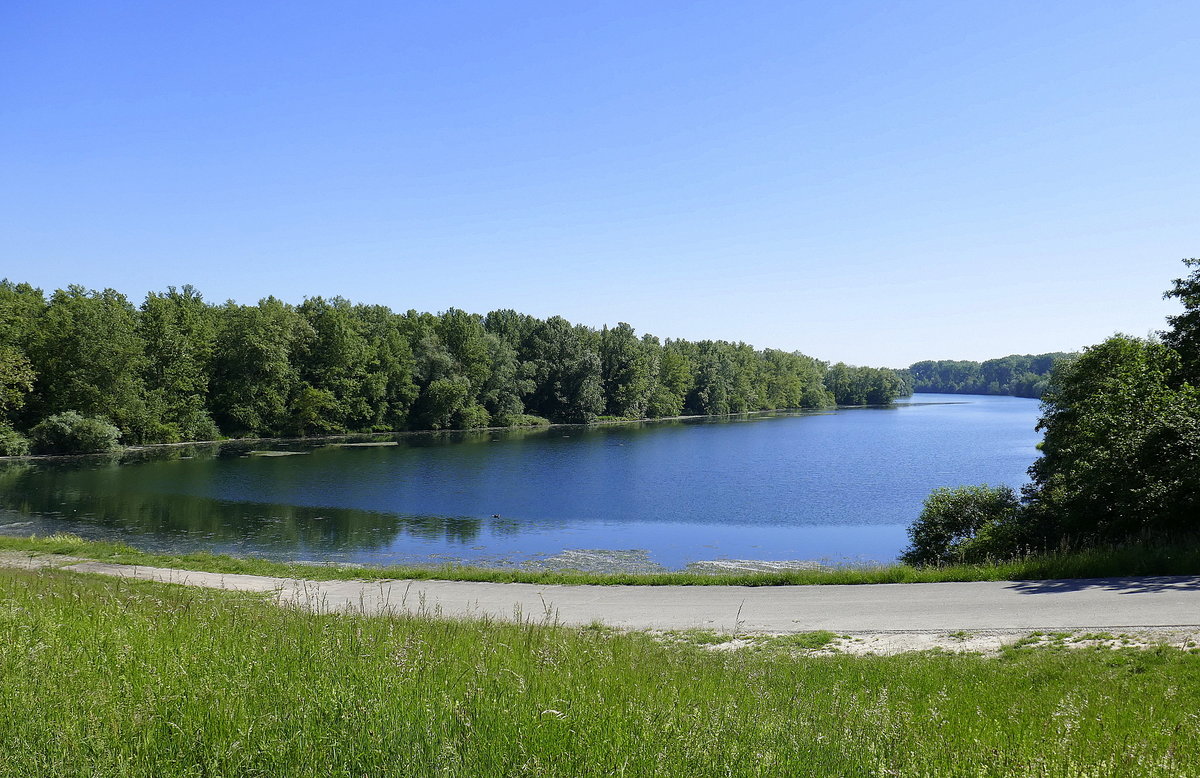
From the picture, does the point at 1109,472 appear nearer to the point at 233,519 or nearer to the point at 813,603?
the point at 813,603

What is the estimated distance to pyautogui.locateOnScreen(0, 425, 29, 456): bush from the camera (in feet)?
193

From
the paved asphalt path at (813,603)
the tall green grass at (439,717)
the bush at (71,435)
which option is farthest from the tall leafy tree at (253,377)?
the tall green grass at (439,717)

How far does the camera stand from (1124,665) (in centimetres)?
950

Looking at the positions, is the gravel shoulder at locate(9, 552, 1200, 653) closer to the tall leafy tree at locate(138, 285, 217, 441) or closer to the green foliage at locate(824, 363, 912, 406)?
the tall leafy tree at locate(138, 285, 217, 441)

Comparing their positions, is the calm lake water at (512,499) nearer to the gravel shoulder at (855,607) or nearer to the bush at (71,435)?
the bush at (71,435)

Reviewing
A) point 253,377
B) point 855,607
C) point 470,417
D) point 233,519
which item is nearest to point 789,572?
point 855,607

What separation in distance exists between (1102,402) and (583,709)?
2166cm

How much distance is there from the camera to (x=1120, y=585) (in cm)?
1459

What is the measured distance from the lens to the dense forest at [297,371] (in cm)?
6650

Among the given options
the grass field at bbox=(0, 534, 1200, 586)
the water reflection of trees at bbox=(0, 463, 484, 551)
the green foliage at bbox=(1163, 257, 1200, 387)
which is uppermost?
the green foliage at bbox=(1163, 257, 1200, 387)

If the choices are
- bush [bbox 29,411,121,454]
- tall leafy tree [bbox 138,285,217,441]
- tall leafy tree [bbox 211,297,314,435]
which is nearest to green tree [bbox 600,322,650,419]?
tall leafy tree [bbox 211,297,314,435]

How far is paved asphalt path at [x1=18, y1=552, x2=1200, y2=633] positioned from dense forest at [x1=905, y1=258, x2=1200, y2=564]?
477 cm

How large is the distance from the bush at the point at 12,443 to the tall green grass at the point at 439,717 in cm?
6606

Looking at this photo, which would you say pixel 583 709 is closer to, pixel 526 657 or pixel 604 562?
pixel 526 657
